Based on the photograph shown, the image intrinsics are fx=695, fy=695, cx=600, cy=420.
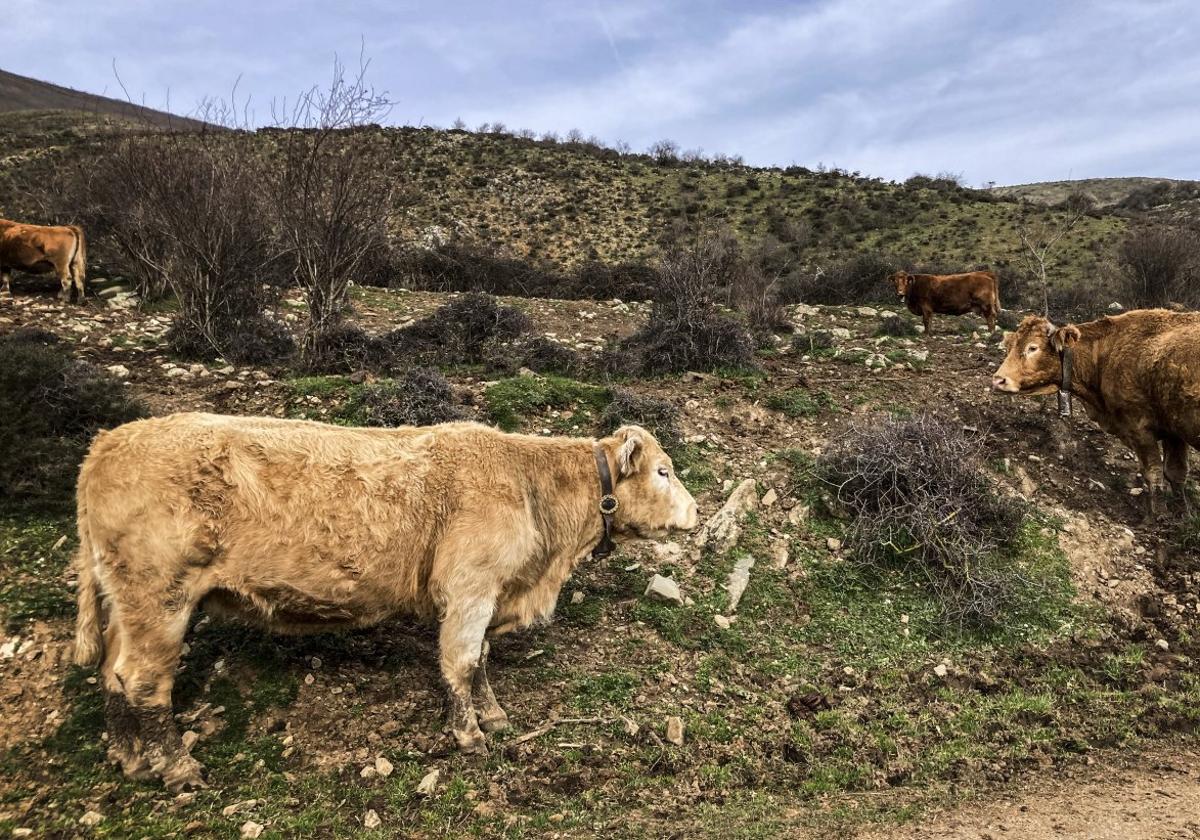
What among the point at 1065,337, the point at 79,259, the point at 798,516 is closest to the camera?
the point at 798,516

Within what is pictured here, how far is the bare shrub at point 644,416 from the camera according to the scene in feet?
25.7

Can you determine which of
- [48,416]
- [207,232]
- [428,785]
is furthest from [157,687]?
[207,232]

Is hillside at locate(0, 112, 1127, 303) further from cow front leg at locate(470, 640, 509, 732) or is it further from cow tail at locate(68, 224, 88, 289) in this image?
cow front leg at locate(470, 640, 509, 732)

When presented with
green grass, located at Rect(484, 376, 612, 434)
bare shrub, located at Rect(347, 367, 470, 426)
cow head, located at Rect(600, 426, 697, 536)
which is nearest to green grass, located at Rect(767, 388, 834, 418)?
green grass, located at Rect(484, 376, 612, 434)

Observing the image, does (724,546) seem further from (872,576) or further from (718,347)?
(718,347)

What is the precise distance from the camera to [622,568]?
6434 mm

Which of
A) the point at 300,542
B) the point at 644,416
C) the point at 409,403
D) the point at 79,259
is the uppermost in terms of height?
the point at 79,259

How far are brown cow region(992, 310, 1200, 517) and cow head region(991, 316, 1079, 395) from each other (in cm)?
1

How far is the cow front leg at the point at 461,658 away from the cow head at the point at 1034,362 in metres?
7.08

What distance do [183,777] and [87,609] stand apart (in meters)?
1.11

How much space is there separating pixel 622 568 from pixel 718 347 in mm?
4978

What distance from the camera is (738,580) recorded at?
6.26m

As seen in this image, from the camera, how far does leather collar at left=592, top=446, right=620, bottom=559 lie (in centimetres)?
498

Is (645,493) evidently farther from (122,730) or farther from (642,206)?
(642,206)
